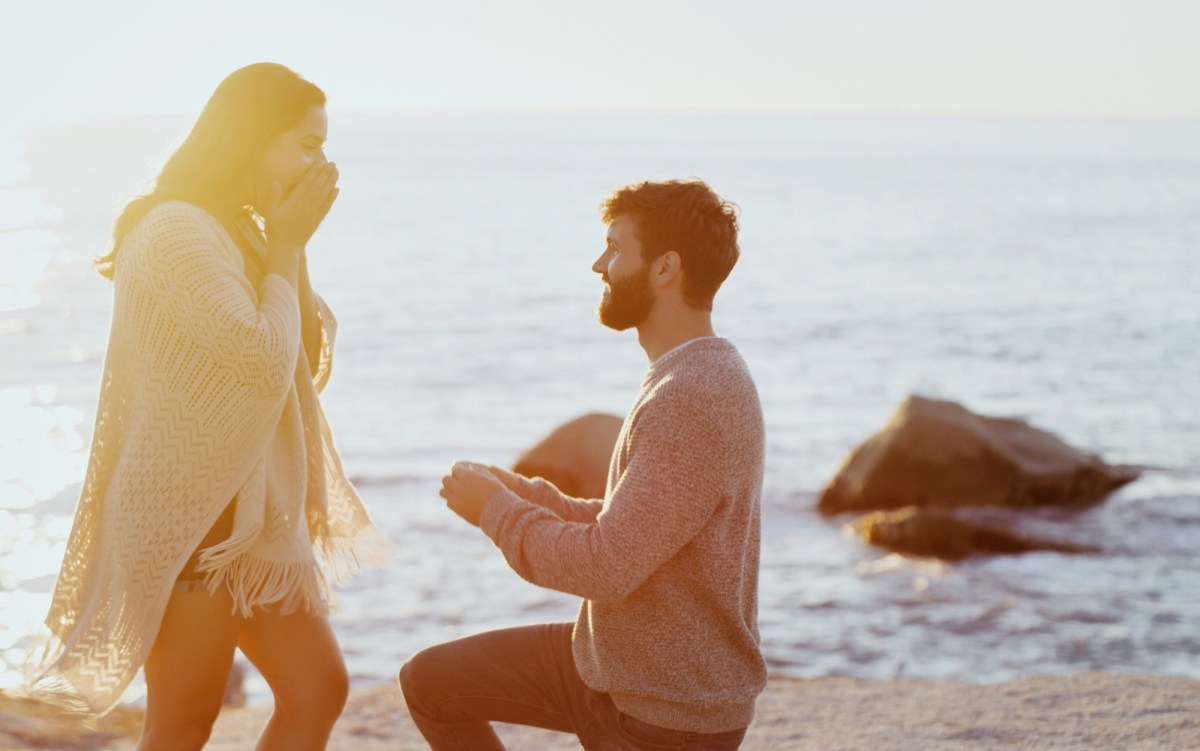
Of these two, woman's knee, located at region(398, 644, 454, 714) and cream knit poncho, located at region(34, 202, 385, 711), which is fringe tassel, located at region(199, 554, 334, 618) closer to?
cream knit poncho, located at region(34, 202, 385, 711)

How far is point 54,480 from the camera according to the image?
1261 cm

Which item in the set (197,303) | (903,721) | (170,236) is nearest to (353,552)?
(197,303)

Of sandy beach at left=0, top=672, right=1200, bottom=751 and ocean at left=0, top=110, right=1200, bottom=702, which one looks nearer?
sandy beach at left=0, top=672, right=1200, bottom=751

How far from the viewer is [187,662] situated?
328cm

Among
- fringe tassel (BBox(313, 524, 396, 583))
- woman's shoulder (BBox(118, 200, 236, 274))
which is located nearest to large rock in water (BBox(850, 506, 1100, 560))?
fringe tassel (BBox(313, 524, 396, 583))

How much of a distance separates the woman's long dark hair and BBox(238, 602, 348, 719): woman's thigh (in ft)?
3.49

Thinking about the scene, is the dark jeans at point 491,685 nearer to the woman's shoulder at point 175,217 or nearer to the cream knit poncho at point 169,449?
the cream knit poncho at point 169,449

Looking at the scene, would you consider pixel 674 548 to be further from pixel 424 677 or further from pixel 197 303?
pixel 197 303

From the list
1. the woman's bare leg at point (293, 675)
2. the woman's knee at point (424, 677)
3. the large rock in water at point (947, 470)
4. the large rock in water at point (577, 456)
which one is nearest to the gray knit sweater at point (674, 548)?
the woman's knee at point (424, 677)

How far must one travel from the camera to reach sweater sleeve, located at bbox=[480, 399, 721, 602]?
2949mm

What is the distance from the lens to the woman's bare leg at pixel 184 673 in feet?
10.7

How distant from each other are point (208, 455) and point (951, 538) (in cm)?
858

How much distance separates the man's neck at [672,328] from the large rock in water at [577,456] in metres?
8.31

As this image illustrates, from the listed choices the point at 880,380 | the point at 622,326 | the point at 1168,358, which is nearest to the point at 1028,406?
the point at 880,380
